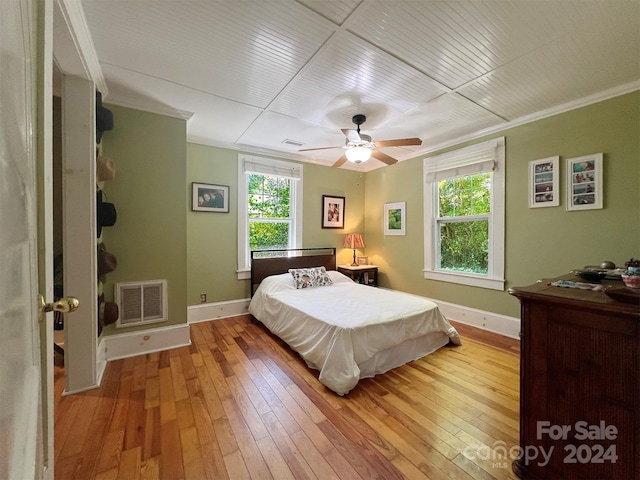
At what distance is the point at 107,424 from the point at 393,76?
322 centimetres

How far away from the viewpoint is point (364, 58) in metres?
1.91

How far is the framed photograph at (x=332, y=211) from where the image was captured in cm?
454

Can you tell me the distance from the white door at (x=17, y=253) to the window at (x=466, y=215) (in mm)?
3770

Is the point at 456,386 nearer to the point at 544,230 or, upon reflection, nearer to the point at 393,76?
the point at 544,230

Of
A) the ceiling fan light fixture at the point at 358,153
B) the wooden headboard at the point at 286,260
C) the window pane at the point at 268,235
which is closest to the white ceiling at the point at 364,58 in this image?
the ceiling fan light fixture at the point at 358,153

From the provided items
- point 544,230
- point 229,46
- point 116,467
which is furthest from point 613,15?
point 116,467

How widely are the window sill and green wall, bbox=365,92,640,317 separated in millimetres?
66

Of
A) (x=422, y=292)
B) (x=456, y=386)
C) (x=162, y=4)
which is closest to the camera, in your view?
(x=162, y=4)

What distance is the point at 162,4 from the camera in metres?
1.48

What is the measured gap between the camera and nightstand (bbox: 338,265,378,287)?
443 centimetres

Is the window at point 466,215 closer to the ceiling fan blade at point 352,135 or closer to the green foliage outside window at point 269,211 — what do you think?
the ceiling fan blade at point 352,135

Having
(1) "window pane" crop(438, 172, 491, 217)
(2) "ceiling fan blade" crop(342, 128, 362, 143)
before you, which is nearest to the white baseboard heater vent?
(2) "ceiling fan blade" crop(342, 128, 362, 143)

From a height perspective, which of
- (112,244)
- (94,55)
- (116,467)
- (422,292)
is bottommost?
(116,467)

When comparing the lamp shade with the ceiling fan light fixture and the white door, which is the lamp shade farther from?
the white door
